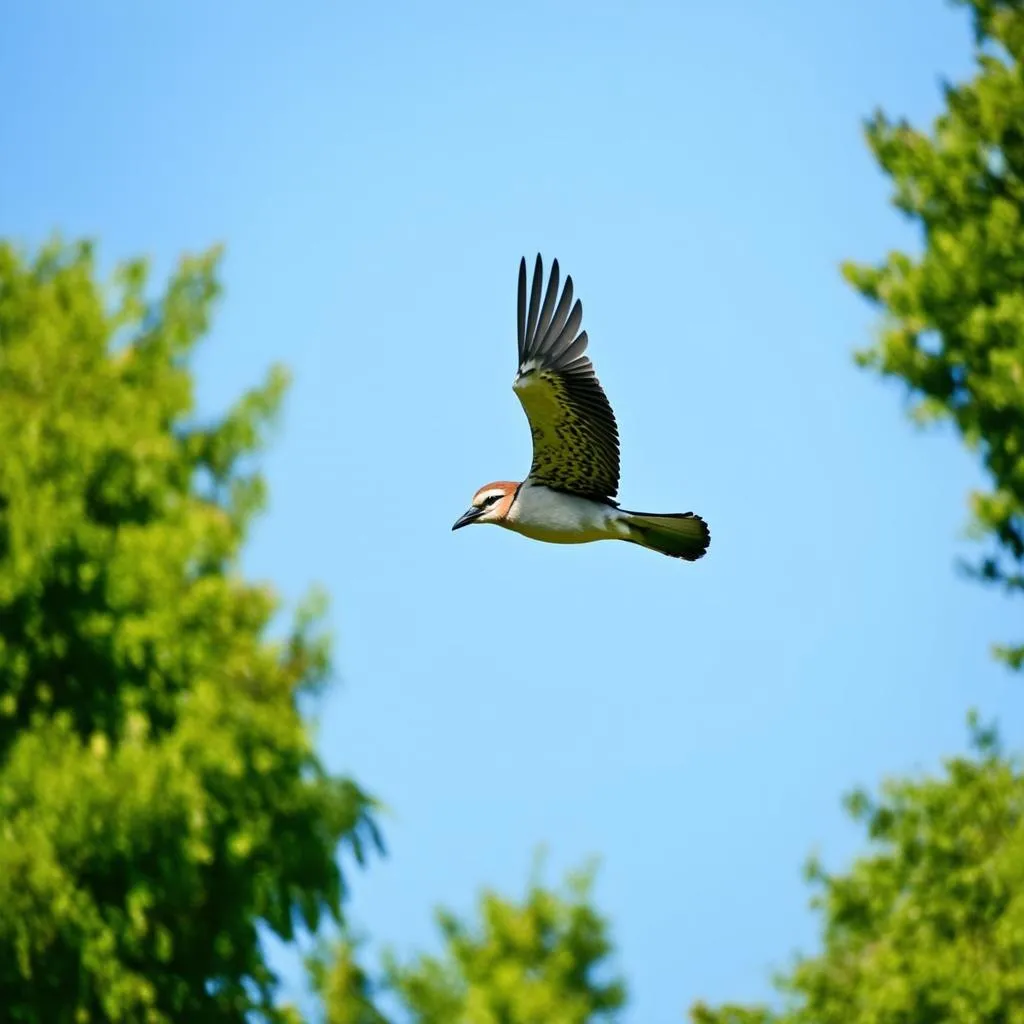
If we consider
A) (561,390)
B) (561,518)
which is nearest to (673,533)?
(561,518)

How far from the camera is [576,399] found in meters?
11.0

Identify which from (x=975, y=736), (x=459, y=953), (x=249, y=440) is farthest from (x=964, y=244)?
(x=459, y=953)

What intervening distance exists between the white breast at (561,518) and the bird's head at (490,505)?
0.06 metres

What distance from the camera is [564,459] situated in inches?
451

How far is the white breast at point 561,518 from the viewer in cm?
1148

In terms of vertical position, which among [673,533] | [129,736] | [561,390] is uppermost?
[129,736]

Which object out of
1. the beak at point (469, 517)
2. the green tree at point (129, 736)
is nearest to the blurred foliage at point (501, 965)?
the green tree at point (129, 736)

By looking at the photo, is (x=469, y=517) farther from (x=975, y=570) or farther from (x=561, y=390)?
(x=975, y=570)

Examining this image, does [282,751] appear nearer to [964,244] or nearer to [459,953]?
[459,953]

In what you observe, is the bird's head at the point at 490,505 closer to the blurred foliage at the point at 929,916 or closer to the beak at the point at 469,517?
the beak at the point at 469,517

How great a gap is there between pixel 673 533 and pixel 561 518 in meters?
0.60

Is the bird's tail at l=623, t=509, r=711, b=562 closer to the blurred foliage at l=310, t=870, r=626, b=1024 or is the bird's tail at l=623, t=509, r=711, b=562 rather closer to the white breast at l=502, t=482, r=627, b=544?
the white breast at l=502, t=482, r=627, b=544

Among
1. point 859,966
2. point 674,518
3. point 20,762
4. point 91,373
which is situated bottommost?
point 674,518

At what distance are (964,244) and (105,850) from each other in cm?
1001
